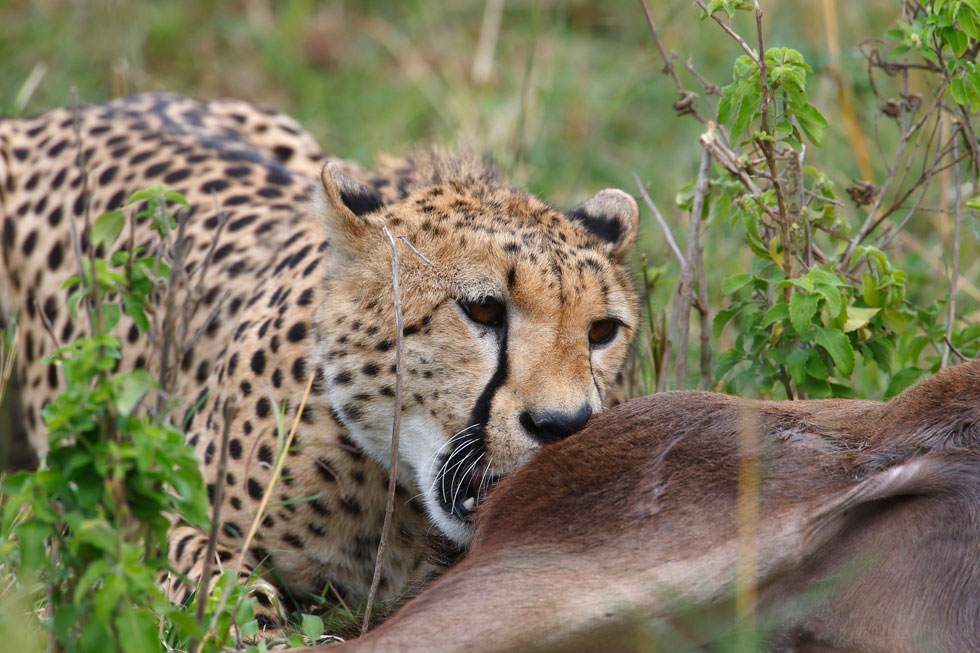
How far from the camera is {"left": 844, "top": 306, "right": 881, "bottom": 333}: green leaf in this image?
235cm

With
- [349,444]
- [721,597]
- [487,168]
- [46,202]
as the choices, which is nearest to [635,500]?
[721,597]

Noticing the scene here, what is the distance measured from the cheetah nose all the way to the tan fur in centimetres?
22

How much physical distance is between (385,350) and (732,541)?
911mm

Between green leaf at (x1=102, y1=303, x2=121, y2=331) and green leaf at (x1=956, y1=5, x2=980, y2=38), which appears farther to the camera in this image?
green leaf at (x1=956, y1=5, x2=980, y2=38)

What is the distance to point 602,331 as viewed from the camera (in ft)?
7.38

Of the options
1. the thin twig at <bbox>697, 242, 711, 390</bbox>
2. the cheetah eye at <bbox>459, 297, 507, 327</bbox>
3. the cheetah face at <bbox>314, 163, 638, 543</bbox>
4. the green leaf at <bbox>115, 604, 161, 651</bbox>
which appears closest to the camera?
the green leaf at <bbox>115, 604, 161, 651</bbox>

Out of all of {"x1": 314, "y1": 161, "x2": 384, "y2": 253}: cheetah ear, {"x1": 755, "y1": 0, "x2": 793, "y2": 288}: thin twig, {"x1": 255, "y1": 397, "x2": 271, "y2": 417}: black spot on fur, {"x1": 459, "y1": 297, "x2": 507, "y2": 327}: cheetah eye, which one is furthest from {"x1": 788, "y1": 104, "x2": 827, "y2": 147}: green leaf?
{"x1": 255, "y1": 397, "x2": 271, "y2": 417}: black spot on fur

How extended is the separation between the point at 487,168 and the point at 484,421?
0.85 meters

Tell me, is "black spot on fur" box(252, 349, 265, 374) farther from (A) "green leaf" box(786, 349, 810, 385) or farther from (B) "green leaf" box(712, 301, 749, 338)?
(A) "green leaf" box(786, 349, 810, 385)

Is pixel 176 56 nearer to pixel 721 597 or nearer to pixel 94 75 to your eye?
pixel 94 75

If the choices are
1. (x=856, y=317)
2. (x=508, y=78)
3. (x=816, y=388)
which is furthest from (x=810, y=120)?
(x=508, y=78)

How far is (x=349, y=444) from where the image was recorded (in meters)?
2.42

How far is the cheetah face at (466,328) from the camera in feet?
6.71

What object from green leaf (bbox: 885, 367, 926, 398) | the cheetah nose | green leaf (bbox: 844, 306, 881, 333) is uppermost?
green leaf (bbox: 844, 306, 881, 333)
